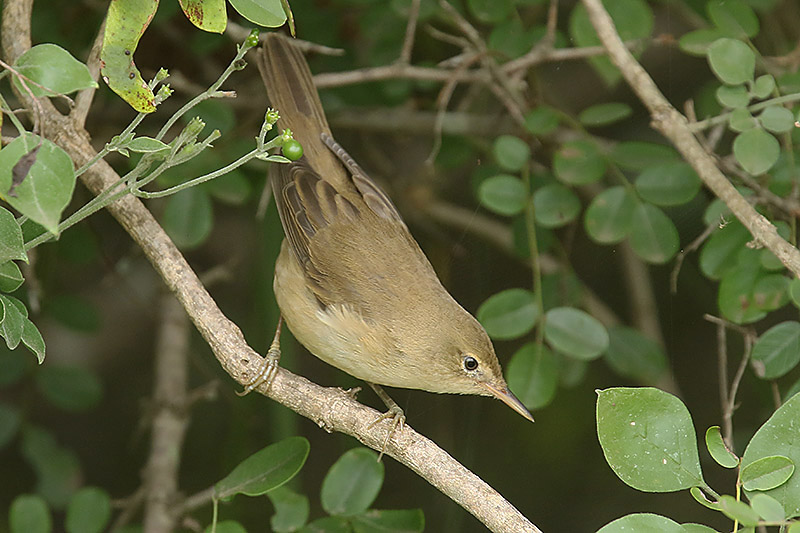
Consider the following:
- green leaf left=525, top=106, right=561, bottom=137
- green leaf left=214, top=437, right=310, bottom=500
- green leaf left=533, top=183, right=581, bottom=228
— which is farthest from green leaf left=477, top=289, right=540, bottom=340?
green leaf left=214, top=437, right=310, bottom=500

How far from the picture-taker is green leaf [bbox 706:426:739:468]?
5.24 feet

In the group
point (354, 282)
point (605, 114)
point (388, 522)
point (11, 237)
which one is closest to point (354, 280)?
point (354, 282)

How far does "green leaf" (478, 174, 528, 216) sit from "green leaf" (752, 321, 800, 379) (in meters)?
0.88

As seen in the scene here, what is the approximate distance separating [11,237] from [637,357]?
2.19 metres

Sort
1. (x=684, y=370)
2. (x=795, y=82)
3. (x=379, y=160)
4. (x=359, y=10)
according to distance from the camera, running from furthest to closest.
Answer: (x=684, y=370), (x=379, y=160), (x=359, y=10), (x=795, y=82)

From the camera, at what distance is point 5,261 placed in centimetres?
161

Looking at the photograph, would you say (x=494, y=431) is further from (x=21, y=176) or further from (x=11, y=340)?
(x=21, y=176)

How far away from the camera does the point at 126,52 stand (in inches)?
67.6

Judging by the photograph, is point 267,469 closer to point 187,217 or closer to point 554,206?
point 187,217

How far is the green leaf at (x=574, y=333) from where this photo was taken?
8.51 feet

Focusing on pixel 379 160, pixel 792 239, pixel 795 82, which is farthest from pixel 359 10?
pixel 792 239

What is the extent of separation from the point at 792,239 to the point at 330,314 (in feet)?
4.33

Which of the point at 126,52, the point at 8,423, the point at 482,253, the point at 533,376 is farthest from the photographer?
the point at 482,253

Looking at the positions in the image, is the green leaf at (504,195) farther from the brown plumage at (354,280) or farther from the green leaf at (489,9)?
the green leaf at (489,9)
